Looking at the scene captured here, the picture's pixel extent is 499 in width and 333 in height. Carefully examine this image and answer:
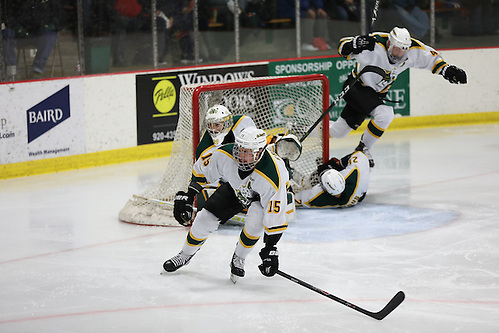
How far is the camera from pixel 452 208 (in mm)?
5867

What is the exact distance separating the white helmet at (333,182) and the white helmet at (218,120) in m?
1.05

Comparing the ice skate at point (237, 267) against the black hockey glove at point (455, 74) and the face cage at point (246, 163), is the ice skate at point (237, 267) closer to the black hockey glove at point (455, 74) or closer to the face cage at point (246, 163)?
the face cage at point (246, 163)

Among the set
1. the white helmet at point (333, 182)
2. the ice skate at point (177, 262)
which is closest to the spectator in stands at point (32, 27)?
the white helmet at point (333, 182)

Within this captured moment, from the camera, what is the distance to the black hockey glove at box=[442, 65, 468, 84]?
606 cm

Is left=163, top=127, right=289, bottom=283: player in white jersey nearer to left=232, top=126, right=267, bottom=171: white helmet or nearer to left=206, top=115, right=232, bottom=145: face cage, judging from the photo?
left=232, top=126, right=267, bottom=171: white helmet

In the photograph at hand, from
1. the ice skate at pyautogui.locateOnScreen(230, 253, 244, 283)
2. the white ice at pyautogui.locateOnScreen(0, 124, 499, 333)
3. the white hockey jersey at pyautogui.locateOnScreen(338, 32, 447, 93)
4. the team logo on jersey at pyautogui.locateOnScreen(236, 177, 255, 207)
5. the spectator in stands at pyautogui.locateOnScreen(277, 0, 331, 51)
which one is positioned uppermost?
the spectator in stands at pyautogui.locateOnScreen(277, 0, 331, 51)

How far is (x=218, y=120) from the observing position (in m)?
4.89

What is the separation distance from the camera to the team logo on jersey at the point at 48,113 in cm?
708

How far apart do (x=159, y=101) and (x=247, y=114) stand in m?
2.21

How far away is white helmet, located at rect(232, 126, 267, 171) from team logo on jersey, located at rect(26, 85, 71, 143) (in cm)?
366

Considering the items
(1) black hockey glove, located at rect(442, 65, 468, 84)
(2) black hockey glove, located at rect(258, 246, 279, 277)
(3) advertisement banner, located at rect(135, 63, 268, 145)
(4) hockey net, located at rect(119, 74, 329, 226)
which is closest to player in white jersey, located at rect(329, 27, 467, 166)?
(1) black hockey glove, located at rect(442, 65, 468, 84)

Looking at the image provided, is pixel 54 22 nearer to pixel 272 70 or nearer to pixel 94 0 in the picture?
pixel 94 0

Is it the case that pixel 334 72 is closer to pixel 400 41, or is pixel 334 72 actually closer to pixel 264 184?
pixel 400 41

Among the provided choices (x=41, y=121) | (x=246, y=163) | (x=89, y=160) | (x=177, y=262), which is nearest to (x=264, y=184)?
(x=246, y=163)
